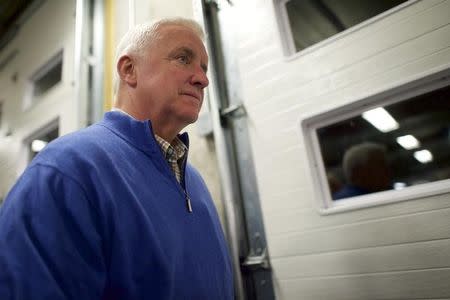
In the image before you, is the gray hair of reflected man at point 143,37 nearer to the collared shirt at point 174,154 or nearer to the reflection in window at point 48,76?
the collared shirt at point 174,154

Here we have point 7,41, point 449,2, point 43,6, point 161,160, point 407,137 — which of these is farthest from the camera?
point 7,41

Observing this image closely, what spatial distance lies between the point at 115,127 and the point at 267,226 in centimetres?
108

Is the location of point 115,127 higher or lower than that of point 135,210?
higher

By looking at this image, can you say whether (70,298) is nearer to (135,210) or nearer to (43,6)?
(135,210)

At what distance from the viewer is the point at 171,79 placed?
1222 millimetres

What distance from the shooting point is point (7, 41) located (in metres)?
4.56

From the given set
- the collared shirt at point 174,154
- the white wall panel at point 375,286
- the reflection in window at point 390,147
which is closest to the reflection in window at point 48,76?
the collared shirt at point 174,154

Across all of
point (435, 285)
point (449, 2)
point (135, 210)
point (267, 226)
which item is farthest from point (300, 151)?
point (135, 210)

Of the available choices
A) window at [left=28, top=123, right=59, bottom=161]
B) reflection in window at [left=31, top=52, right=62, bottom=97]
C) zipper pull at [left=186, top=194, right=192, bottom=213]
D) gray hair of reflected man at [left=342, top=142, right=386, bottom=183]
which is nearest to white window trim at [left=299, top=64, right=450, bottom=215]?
gray hair of reflected man at [left=342, top=142, right=386, bottom=183]

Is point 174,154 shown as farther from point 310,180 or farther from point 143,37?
point 310,180

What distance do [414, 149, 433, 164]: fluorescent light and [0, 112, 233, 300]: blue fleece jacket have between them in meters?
1.09

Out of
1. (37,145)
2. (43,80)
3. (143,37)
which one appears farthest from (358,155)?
(43,80)

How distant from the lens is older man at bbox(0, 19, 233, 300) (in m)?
0.71

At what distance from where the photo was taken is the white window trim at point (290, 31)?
160cm
